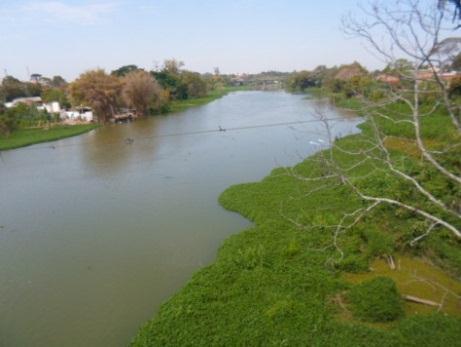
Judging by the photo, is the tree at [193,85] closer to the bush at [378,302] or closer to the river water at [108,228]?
the river water at [108,228]

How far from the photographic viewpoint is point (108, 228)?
33.4 feet

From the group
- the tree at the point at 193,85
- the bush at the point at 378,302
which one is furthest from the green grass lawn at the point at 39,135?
the tree at the point at 193,85

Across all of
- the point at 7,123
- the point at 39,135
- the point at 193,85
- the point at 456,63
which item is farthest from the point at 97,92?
the point at 456,63

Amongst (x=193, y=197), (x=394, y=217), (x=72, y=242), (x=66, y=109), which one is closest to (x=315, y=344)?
(x=394, y=217)

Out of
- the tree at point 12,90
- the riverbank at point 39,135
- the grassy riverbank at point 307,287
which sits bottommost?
the grassy riverbank at point 307,287

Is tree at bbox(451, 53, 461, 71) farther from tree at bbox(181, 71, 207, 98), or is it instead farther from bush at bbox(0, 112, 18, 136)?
tree at bbox(181, 71, 207, 98)

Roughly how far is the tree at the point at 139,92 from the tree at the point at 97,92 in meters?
1.40

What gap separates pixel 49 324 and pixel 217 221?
16.0 ft

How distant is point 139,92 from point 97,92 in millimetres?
4514

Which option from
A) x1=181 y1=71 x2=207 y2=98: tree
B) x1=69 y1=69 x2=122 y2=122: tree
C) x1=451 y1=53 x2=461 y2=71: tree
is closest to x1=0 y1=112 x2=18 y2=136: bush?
x1=69 y1=69 x2=122 y2=122: tree

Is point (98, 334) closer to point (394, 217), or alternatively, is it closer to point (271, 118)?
point (394, 217)

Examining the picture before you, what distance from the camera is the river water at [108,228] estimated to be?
6.64 m

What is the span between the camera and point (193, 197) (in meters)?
12.2

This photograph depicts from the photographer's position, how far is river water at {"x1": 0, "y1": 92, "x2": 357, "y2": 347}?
664 centimetres
